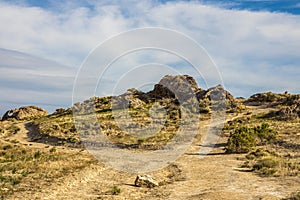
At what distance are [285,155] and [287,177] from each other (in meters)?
9.46

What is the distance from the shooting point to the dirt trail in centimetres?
1686

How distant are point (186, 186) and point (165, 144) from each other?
21270 mm

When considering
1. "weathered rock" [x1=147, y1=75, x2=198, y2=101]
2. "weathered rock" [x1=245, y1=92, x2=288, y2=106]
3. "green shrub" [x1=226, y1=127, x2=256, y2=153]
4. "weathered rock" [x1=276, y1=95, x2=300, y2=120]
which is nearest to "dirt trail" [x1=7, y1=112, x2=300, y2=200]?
"green shrub" [x1=226, y1=127, x2=256, y2=153]

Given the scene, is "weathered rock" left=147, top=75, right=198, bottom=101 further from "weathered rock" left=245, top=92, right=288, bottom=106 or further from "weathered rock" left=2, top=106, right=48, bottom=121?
"weathered rock" left=2, top=106, right=48, bottom=121

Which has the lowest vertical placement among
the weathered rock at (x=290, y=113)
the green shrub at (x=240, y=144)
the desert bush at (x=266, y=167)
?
the desert bush at (x=266, y=167)

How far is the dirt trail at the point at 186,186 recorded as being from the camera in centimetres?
1686

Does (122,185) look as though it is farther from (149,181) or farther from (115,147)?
(115,147)

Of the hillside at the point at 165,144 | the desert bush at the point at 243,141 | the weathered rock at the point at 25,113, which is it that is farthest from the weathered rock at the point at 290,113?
the weathered rock at the point at 25,113

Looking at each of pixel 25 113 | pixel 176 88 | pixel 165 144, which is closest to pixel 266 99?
pixel 176 88

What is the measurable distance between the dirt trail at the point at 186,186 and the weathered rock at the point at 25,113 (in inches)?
2324

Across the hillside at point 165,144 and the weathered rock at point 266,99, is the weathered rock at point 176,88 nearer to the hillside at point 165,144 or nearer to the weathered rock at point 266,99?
the hillside at point 165,144

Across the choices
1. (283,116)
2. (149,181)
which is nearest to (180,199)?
(149,181)

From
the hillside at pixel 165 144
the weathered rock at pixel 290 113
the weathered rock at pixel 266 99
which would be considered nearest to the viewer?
the hillside at pixel 165 144

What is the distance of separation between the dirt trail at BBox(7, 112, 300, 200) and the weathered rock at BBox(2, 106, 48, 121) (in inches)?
2324
